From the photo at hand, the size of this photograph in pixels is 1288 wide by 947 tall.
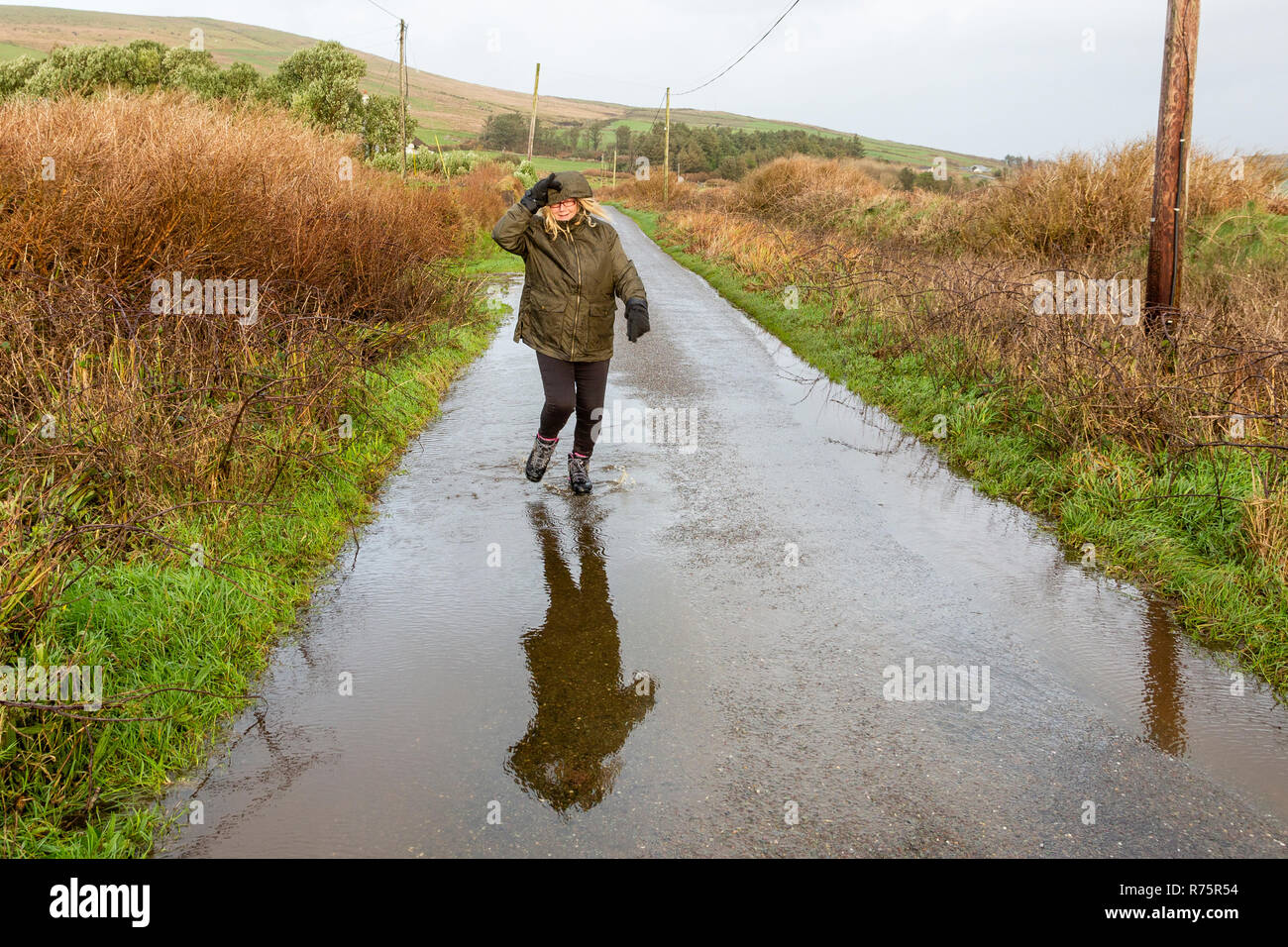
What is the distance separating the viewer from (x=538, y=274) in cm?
642

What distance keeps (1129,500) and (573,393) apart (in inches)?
156

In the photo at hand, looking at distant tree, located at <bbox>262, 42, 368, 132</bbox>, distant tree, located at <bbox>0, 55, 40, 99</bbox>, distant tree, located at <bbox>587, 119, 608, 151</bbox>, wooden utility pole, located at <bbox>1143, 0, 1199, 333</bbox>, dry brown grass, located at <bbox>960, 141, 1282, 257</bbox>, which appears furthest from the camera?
distant tree, located at <bbox>587, 119, 608, 151</bbox>

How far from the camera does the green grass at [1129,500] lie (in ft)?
15.4

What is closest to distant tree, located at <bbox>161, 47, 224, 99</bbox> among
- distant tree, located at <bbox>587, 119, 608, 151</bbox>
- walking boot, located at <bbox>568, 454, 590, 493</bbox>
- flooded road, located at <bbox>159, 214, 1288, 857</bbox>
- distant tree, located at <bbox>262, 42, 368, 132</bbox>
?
distant tree, located at <bbox>262, 42, 368, 132</bbox>

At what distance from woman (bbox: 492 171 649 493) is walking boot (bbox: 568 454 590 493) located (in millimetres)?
342

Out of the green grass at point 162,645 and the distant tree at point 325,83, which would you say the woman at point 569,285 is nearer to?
the green grass at point 162,645

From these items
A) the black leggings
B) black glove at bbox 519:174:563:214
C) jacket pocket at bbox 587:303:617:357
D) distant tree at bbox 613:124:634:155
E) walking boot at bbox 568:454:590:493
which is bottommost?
walking boot at bbox 568:454:590:493

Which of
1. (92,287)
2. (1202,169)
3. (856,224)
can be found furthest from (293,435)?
(856,224)

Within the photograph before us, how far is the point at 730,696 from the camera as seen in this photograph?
3.97 m

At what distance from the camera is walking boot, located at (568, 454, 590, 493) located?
267 inches

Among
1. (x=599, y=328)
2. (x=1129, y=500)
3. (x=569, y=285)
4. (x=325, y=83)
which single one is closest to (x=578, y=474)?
(x=599, y=328)

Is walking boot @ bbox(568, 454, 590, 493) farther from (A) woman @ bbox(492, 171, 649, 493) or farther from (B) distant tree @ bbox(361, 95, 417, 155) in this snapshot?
(B) distant tree @ bbox(361, 95, 417, 155)

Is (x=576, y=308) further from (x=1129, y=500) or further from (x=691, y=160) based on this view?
(x=691, y=160)
